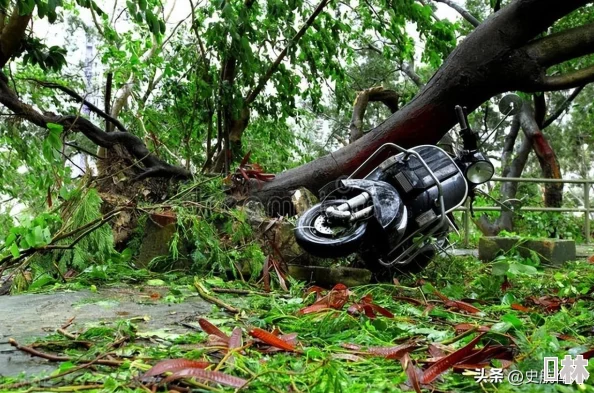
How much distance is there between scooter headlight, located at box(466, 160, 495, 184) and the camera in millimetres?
3898

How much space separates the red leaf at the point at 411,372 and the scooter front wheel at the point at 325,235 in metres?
1.67

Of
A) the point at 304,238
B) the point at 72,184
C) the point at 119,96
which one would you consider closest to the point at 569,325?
the point at 304,238

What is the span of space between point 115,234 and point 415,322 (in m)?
3.03

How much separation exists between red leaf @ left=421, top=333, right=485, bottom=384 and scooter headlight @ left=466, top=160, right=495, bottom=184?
2481 mm

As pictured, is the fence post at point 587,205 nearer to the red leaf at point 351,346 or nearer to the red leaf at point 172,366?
the red leaf at point 351,346

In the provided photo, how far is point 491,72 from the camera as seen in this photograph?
468 centimetres

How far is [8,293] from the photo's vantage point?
3439 millimetres

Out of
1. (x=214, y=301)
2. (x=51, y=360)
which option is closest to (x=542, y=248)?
(x=214, y=301)

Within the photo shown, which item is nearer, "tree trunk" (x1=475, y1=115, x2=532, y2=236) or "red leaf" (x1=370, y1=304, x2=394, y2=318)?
"red leaf" (x1=370, y1=304, x2=394, y2=318)

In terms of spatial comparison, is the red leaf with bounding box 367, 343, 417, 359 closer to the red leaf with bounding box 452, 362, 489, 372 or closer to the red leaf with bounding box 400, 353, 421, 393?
the red leaf with bounding box 400, 353, 421, 393

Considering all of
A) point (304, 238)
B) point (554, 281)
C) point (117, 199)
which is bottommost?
point (554, 281)

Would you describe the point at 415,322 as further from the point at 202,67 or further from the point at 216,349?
the point at 202,67

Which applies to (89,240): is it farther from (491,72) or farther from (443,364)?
(491,72)

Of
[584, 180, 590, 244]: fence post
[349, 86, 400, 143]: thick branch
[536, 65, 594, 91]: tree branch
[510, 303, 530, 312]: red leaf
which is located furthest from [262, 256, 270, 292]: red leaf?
[584, 180, 590, 244]: fence post
